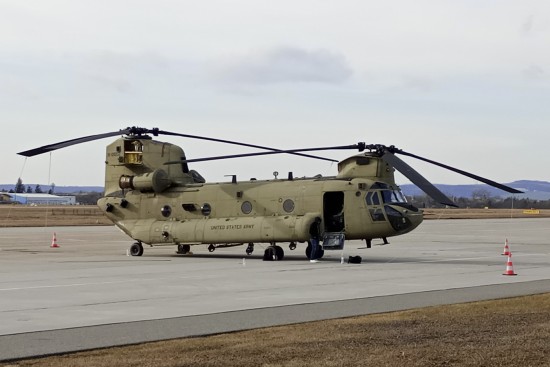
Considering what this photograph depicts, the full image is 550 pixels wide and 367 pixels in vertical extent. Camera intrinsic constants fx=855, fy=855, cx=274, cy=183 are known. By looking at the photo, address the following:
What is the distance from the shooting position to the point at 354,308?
1533 cm

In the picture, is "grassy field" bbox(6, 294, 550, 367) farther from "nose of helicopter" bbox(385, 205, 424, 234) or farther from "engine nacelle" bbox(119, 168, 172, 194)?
"engine nacelle" bbox(119, 168, 172, 194)

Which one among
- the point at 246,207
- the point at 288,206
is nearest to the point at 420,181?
the point at 288,206

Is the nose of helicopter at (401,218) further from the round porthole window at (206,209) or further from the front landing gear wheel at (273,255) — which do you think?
the round porthole window at (206,209)

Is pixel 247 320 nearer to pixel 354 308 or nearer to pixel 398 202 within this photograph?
pixel 354 308

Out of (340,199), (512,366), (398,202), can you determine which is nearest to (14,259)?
(340,199)

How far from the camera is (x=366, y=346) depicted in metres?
10.9

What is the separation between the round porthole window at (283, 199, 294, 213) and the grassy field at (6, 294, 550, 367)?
50.5 ft

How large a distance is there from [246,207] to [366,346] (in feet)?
63.9

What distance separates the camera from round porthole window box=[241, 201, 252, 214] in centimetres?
3017

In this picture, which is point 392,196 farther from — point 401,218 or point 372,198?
point 401,218

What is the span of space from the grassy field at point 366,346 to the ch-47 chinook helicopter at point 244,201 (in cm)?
1220

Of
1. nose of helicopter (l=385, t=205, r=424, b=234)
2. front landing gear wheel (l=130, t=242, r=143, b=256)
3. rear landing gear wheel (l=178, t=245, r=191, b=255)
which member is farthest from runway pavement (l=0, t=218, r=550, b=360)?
nose of helicopter (l=385, t=205, r=424, b=234)

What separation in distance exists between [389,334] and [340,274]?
36.5ft

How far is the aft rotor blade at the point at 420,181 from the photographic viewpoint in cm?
2394
